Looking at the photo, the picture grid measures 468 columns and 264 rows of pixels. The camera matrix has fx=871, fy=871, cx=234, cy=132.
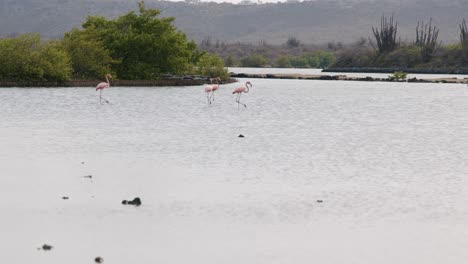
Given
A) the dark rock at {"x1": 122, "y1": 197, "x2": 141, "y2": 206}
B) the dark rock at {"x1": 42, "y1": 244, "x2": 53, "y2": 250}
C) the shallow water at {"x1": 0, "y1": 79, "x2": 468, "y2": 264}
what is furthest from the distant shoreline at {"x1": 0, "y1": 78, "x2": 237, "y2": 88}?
the dark rock at {"x1": 42, "y1": 244, "x2": 53, "y2": 250}

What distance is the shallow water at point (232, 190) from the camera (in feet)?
40.5

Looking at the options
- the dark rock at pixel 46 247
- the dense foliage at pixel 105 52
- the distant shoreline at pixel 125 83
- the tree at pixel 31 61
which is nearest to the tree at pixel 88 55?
the dense foliage at pixel 105 52

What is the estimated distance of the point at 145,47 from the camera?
6300 cm

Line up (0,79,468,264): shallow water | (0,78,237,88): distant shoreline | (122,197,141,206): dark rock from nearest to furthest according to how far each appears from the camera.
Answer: (0,79,468,264): shallow water < (122,197,141,206): dark rock < (0,78,237,88): distant shoreline

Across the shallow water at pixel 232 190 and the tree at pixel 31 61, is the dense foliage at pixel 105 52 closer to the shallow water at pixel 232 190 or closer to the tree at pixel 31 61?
the tree at pixel 31 61

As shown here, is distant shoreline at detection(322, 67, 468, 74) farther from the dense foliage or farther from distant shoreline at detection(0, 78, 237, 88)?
the dense foliage

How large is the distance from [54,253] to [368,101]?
133 feet

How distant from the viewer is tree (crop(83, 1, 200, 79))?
62.8 m

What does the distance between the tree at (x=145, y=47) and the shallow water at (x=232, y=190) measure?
27.9 m

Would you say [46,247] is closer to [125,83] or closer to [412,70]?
[125,83]

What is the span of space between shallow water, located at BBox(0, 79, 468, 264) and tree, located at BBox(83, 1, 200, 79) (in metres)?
27.9

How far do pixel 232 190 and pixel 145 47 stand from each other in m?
47.0

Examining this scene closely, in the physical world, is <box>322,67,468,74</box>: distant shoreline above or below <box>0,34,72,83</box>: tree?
below

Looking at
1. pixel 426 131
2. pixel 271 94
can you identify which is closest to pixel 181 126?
pixel 426 131
